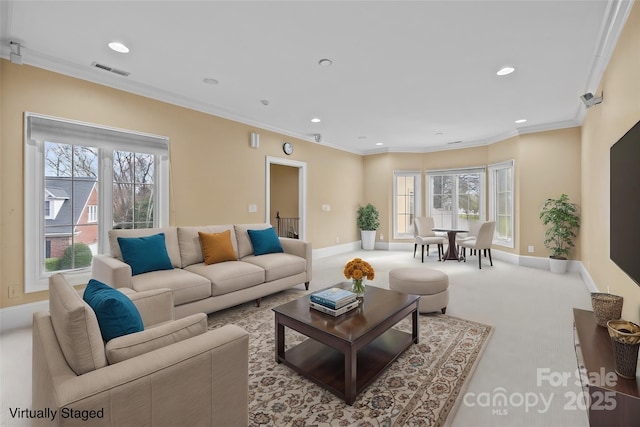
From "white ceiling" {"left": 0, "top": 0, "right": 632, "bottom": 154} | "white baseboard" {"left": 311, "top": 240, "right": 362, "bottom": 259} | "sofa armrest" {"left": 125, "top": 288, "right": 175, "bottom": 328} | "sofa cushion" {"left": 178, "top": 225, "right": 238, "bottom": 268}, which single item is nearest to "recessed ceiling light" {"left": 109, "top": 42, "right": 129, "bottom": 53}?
"white ceiling" {"left": 0, "top": 0, "right": 632, "bottom": 154}

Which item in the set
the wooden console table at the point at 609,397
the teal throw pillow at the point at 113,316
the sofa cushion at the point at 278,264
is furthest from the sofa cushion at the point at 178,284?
the wooden console table at the point at 609,397

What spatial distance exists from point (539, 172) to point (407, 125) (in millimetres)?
2617

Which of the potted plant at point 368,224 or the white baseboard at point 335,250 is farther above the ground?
the potted plant at point 368,224

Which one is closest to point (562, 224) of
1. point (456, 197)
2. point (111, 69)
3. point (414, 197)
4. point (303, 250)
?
point (456, 197)

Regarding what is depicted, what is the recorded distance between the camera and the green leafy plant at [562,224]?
493 centimetres

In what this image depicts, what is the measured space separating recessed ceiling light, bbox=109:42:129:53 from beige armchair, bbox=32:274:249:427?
2365 millimetres

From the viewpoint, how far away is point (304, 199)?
6.09 meters

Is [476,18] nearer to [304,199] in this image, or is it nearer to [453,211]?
[304,199]

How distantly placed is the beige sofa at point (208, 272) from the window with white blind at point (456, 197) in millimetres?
4566

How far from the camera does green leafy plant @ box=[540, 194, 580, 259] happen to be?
16.2 feet

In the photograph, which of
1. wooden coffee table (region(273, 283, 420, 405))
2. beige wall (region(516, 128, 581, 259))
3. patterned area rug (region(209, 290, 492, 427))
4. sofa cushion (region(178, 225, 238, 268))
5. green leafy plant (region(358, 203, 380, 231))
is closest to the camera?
patterned area rug (region(209, 290, 492, 427))

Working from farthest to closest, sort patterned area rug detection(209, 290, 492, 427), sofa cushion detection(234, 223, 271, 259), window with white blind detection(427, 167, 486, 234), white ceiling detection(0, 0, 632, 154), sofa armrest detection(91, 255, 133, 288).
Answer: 1. window with white blind detection(427, 167, 486, 234)
2. sofa cushion detection(234, 223, 271, 259)
3. sofa armrest detection(91, 255, 133, 288)
4. white ceiling detection(0, 0, 632, 154)
5. patterned area rug detection(209, 290, 492, 427)

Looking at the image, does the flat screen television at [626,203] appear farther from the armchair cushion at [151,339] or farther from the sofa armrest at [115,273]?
the sofa armrest at [115,273]

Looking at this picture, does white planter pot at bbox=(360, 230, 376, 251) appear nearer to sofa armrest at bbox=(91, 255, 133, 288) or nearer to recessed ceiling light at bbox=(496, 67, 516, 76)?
recessed ceiling light at bbox=(496, 67, 516, 76)
